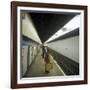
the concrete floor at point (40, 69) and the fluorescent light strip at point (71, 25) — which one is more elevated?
the fluorescent light strip at point (71, 25)

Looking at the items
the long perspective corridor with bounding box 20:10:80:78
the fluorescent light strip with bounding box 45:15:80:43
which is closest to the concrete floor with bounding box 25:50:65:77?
the long perspective corridor with bounding box 20:10:80:78

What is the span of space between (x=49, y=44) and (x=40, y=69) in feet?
0.76

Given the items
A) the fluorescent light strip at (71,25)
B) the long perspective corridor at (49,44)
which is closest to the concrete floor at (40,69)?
the long perspective corridor at (49,44)

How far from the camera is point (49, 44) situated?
1842 millimetres

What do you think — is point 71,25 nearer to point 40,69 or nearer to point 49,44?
point 49,44

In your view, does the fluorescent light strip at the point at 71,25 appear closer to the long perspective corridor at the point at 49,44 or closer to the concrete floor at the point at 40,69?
the long perspective corridor at the point at 49,44

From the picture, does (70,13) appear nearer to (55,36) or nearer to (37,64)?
(55,36)

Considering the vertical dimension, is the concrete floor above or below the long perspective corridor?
below

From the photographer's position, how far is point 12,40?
5.73ft

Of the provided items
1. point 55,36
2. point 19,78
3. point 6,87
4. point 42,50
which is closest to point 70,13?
point 55,36

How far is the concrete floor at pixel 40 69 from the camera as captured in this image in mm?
1806

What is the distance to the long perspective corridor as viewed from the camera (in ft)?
5.88

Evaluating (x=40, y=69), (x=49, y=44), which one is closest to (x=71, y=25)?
(x=49, y=44)

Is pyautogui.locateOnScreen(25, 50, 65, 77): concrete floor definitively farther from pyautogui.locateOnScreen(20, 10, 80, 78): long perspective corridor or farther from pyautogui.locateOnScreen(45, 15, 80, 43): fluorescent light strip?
pyautogui.locateOnScreen(45, 15, 80, 43): fluorescent light strip
